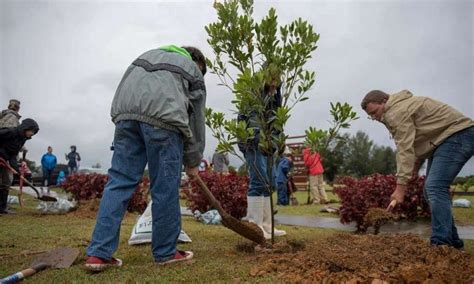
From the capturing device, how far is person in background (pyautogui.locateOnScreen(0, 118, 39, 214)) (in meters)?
7.28

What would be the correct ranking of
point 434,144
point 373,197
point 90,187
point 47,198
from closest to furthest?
point 434,144
point 373,197
point 47,198
point 90,187

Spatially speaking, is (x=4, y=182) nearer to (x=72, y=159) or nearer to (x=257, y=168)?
(x=257, y=168)

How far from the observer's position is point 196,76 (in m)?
3.38

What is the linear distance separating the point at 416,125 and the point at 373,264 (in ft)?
5.51

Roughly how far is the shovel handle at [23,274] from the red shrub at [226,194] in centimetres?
382

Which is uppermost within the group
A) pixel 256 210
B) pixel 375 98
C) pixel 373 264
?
pixel 375 98

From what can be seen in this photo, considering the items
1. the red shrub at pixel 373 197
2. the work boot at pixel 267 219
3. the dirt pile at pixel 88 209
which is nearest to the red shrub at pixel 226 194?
the red shrub at pixel 373 197

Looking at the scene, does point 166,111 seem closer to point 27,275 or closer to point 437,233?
point 27,275

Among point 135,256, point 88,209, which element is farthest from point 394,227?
point 88,209

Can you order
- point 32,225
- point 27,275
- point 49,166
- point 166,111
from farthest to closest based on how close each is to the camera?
point 49,166
point 32,225
point 166,111
point 27,275

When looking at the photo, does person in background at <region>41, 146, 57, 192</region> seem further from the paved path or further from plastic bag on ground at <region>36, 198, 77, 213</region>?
the paved path

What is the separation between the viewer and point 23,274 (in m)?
2.81

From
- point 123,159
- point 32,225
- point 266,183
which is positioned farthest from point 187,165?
point 32,225

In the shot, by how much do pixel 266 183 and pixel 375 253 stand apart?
1367 mm
